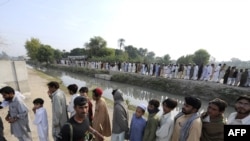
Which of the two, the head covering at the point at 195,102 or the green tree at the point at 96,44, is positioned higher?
the green tree at the point at 96,44

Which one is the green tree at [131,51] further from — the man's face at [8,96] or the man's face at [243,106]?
the man's face at [243,106]

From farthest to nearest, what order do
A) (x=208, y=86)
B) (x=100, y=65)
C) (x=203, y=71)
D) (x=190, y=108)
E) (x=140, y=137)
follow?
(x=100, y=65)
(x=203, y=71)
(x=208, y=86)
(x=140, y=137)
(x=190, y=108)

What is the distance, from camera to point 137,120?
3.44 meters

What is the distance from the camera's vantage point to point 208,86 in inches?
557

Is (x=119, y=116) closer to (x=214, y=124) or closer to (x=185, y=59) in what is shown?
(x=214, y=124)

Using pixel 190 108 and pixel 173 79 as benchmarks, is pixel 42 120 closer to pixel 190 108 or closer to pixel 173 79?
pixel 190 108

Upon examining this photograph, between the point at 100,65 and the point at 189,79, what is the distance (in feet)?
52.4

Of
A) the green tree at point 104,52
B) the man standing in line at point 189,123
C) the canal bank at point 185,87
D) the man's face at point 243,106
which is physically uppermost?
the green tree at point 104,52

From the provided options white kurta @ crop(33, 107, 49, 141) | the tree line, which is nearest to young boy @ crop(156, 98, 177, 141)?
white kurta @ crop(33, 107, 49, 141)

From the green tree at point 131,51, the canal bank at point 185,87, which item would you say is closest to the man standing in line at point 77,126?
the canal bank at point 185,87

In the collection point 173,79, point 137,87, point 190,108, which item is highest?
point 190,108

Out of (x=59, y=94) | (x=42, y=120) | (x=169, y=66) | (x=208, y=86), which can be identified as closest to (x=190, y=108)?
(x=59, y=94)

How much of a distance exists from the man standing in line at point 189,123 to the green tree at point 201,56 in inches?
1495

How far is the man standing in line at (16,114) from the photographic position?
142 inches
